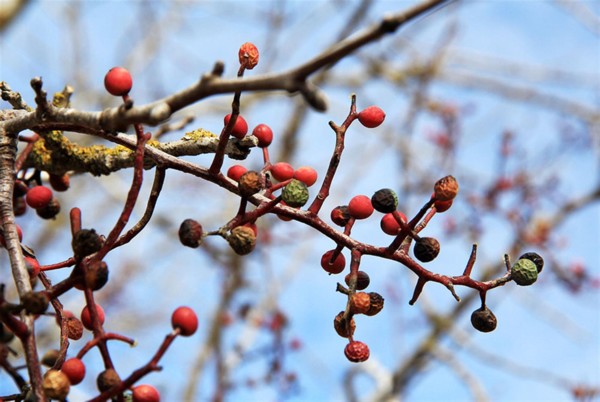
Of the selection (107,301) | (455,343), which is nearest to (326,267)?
(455,343)

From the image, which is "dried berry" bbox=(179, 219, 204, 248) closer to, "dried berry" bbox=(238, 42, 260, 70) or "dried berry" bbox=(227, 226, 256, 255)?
"dried berry" bbox=(227, 226, 256, 255)

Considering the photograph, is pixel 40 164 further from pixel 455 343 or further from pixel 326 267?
pixel 455 343

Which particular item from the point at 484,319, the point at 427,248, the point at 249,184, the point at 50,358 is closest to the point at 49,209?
the point at 50,358

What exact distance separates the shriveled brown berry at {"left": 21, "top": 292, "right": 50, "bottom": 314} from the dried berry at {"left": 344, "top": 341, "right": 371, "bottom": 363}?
23.3 inches

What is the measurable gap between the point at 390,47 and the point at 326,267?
700 centimetres

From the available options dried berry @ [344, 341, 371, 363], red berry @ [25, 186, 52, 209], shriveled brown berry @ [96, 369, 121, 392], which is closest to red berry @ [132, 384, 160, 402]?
shriveled brown berry @ [96, 369, 121, 392]

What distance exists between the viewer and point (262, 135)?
1.71m

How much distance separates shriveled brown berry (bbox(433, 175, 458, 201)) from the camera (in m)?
1.42

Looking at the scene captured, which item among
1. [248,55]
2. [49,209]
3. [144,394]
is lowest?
[144,394]

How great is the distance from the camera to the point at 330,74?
27.5ft

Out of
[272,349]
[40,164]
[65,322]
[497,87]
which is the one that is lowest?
[65,322]

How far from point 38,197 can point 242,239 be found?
800mm

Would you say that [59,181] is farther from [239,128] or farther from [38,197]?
[239,128]

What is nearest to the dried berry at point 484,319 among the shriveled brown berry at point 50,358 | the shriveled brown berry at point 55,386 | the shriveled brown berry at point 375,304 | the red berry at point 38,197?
the shriveled brown berry at point 375,304
